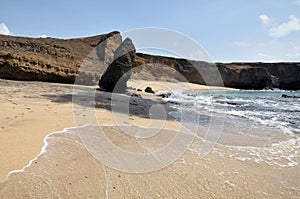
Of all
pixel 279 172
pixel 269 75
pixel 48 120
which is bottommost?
pixel 279 172

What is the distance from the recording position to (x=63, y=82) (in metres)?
14.2

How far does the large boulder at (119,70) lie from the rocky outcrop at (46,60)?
2.78 m

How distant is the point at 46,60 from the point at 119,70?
5.18 metres

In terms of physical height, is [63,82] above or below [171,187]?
above

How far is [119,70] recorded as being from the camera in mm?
12891

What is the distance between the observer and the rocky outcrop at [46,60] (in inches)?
493

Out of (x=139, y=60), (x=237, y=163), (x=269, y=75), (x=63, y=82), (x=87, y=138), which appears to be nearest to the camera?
(x=237, y=163)

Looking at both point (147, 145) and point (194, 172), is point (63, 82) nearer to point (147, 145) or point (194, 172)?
point (147, 145)

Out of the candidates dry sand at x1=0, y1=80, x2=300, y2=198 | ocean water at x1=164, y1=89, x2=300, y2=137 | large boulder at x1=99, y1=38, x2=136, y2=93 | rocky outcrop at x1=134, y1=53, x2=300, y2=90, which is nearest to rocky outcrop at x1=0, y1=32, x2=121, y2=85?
large boulder at x1=99, y1=38, x2=136, y2=93

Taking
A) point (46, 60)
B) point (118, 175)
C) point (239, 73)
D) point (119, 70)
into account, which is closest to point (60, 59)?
point (46, 60)

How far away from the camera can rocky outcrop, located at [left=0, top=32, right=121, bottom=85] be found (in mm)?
12523

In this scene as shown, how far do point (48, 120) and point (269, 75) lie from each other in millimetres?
67146

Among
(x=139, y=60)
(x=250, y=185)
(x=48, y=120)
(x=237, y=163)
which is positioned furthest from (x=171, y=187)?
(x=139, y=60)

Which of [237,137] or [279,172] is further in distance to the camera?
[237,137]
